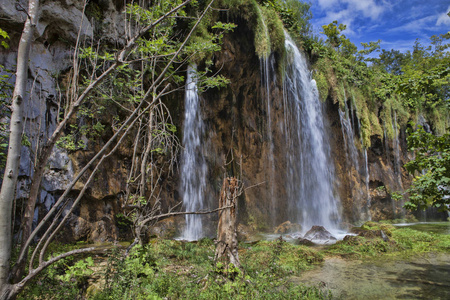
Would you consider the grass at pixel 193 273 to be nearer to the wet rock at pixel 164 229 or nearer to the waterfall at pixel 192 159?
the wet rock at pixel 164 229

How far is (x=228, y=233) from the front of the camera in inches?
169

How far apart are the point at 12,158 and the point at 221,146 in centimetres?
1138

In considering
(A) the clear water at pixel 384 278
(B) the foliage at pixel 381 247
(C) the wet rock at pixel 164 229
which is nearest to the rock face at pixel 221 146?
(C) the wet rock at pixel 164 229

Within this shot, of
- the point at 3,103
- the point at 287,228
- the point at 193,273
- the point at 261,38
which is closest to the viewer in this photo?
the point at 3,103

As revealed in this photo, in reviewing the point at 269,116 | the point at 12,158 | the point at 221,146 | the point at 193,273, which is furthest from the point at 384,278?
the point at 269,116

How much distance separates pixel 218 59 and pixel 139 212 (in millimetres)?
8461

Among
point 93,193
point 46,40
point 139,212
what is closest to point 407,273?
point 139,212

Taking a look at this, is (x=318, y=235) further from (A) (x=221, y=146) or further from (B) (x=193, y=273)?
(B) (x=193, y=273)

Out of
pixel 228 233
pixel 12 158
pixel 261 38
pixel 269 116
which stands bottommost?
pixel 228 233

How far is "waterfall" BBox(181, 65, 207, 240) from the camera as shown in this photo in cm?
1131

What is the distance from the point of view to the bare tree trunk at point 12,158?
4.72 ft

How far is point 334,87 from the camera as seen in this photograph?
53.4 ft

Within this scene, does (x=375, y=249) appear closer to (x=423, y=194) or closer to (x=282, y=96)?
(x=423, y=194)

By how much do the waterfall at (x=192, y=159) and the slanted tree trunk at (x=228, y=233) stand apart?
22.8 feet
